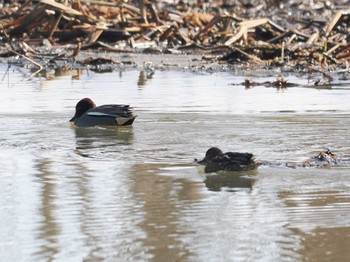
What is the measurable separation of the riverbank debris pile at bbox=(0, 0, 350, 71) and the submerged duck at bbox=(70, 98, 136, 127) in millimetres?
7129

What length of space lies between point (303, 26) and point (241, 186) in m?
16.6

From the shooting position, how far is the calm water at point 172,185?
6.38m

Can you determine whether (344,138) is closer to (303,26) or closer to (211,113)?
(211,113)

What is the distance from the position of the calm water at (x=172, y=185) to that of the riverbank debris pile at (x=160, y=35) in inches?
205

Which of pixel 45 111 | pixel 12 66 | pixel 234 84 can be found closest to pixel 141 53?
pixel 12 66

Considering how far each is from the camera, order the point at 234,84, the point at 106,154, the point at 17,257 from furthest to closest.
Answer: the point at 234,84 < the point at 106,154 < the point at 17,257

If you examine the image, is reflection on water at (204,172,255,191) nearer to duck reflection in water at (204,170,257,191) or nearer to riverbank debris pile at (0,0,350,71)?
duck reflection in water at (204,170,257,191)

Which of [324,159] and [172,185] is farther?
[324,159]

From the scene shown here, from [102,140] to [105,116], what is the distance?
1.03m

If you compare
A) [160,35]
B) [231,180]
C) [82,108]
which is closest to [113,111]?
[82,108]

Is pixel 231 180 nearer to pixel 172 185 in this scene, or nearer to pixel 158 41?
pixel 172 185

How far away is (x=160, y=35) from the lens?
70.6 ft

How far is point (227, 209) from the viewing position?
24.0ft

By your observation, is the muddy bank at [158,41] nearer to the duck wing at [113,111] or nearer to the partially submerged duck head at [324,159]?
the duck wing at [113,111]
